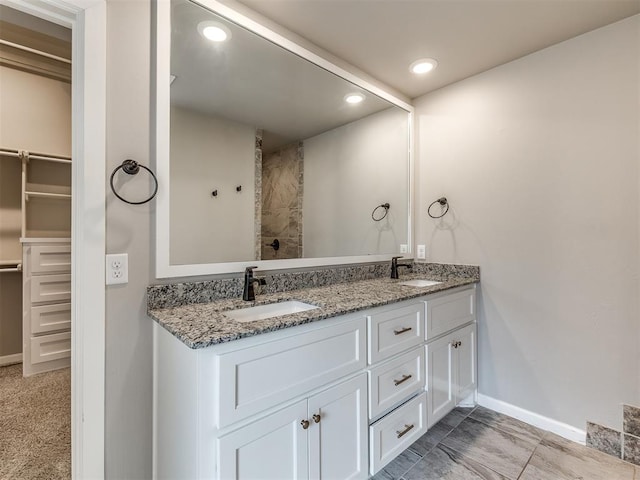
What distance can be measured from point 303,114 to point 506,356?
2.16m

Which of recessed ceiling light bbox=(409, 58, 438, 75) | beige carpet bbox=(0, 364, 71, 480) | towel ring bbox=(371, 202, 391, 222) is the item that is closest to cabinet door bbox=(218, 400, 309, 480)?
beige carpet bbox=(0, 364, 71, 480)

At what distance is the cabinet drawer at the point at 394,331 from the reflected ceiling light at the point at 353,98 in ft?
4.96

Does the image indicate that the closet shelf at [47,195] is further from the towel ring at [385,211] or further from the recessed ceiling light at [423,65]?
the recessed ceiling light at [423,65]

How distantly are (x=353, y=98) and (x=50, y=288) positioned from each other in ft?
9.84

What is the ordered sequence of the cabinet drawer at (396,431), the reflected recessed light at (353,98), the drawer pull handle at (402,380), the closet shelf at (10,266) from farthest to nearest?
1. the closet shelf at (10,266)
2. the reflected recessed light at (353,98)
3. the drawer pull handle at (402,380)
4. the cabinet drawer at (396,431)

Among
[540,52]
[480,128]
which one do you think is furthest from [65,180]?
[540,52]

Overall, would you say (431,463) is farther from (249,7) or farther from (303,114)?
(249,7)

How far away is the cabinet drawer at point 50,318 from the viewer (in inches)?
99.7

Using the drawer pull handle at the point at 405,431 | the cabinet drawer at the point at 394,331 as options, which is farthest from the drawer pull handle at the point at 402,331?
the drawer pull handle at the point at 405,431

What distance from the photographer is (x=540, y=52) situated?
1.90 metres

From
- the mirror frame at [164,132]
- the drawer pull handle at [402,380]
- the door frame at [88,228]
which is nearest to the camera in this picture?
the door frame at [88,228]

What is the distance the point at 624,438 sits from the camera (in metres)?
1.60

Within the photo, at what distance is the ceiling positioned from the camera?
1.52 metres

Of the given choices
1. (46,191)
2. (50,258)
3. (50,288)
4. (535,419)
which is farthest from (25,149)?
(535,419)
